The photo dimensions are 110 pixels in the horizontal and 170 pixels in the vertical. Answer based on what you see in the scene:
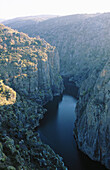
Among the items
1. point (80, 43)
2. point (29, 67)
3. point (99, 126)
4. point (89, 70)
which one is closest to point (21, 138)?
point (99, 126)

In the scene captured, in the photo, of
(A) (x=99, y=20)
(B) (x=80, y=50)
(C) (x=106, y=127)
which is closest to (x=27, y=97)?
(C) (x=106, y=127)

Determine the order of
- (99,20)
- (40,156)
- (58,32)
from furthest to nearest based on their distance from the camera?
(58,32)
(99,20)
(40,156)

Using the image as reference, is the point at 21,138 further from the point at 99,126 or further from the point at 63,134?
the point at 99,126

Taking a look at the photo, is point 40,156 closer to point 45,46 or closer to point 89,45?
point 45,46

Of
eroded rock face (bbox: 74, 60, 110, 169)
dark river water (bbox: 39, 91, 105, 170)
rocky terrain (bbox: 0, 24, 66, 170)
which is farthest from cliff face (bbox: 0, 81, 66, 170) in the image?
eroded rock face (bbox: 74, 60, 110, 169)

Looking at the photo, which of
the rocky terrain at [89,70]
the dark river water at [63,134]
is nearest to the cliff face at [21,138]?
the dark river water at [63,134]

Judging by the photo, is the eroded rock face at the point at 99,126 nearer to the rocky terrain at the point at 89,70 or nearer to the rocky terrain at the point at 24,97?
the rocky terrain at the point at 89,70

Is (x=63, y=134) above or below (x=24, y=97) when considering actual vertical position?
below
